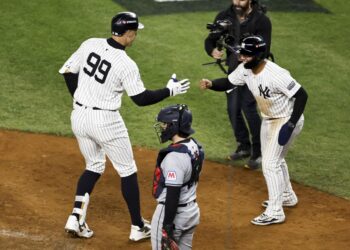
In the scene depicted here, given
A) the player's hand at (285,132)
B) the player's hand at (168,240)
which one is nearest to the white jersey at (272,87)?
the player's hand at (285,132)

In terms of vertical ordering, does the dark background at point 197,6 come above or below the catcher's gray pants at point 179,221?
below

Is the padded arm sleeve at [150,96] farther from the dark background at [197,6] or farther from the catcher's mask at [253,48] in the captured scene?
the dark background at [197,6]

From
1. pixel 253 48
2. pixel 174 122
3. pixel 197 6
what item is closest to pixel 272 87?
pixel 253 48

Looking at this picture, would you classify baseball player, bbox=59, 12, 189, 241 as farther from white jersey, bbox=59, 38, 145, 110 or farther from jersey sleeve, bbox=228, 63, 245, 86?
jersey sleeve, bbox=228, 63, 245, 86

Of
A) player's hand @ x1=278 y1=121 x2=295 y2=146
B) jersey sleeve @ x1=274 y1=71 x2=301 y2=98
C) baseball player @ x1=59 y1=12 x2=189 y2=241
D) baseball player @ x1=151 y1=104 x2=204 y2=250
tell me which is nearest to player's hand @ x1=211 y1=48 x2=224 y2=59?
jersey sleeve @ x1=274 y1=71 x2=301 y2=98

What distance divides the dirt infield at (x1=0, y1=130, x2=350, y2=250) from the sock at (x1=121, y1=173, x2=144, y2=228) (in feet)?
0.80

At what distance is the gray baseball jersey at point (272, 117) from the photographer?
8.48 meters

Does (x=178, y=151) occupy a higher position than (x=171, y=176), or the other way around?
(x=178, y=151)

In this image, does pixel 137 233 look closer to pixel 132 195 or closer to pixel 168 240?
pixel 132 195

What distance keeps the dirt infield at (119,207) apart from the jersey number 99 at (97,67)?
59.1 inches

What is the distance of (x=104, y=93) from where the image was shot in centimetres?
797

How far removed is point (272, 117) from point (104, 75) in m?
1.79

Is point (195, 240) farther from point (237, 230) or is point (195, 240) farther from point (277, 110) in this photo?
point (277, 110)

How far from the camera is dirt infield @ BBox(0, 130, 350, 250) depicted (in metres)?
8.22
